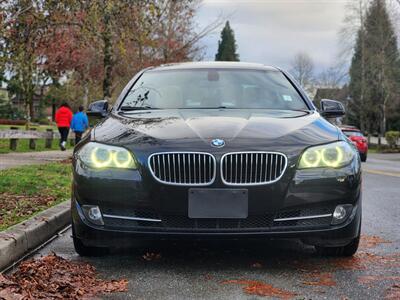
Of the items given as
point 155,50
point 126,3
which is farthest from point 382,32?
point 126,3

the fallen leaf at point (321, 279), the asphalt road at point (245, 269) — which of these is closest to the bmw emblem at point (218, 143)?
the asphalt road at point (245, 269)

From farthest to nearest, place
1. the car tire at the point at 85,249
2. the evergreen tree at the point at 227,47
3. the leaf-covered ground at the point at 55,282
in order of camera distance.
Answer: the evergreen tree at the point at 227,47 → the car tire at the point at 85,249 → the leaf-covered ground at the point at 55,282

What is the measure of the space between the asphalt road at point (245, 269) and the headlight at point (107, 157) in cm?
76

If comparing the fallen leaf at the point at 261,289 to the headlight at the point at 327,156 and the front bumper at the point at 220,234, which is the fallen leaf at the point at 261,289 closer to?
the front bumper at the point at 220,234

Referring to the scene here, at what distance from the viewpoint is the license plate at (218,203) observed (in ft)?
12.9

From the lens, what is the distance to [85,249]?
454 cm

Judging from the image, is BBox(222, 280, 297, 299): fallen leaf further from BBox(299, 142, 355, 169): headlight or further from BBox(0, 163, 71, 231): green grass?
BBox(0, 163, 71, 231): green grass

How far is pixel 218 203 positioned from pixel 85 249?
1.24 meters

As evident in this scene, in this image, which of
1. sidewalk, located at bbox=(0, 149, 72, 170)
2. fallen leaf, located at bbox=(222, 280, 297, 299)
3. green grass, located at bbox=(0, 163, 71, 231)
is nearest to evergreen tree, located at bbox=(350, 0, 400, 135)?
sidewalk, located at bbox=(0, 149, 72, 170)

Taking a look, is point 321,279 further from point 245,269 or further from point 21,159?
point 21,159

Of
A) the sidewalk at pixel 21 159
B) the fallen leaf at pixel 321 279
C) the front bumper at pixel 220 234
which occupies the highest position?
the front bumper at pixel 220 234

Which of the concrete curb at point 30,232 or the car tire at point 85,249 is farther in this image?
the car tire at point 85,249

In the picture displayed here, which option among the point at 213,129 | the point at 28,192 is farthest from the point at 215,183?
the point at 28,192

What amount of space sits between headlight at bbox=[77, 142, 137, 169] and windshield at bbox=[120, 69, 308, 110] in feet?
3.44
